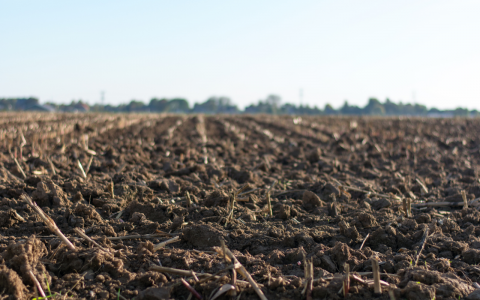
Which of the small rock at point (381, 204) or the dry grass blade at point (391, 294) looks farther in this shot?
the small rock at point (381, 204)

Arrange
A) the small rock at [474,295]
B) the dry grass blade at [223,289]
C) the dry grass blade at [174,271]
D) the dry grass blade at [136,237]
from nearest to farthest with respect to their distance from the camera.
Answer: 1. the dry grass blade at [223,289]
2. the small rock at [474,295]
3. the dry grass blade at [174,271]
4. the dry grass blade at [136,237]

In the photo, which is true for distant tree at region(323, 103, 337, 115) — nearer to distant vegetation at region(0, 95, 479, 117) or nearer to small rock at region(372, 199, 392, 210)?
distant vegetation at region(0, 95, 479, 117)

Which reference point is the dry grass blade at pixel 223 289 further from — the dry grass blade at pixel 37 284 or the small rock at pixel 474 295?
the small rock at pixel 474 295

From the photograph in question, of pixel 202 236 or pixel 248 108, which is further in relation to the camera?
pixel 248 108

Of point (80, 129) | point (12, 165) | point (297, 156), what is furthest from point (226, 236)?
point (80, 129)

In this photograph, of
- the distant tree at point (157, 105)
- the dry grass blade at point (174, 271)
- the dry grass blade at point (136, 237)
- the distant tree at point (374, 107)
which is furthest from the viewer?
the distant tree at point (157, 105)

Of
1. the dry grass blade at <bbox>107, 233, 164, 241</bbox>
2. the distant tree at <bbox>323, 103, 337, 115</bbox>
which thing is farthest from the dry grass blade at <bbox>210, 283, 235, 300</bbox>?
the distant tree at <bbox>323, 103, 337, 115</bbox>

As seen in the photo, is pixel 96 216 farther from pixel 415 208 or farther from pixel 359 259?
pixel 415 208

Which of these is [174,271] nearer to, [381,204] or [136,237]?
[136,237]

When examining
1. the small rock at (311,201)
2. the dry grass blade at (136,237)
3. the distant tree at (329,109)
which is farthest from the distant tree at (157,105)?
the dry grass blade at (136,237)

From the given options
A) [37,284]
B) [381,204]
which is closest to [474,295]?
[381,204]

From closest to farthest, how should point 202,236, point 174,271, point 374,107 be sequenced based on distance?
point 174,271 < point 202,236 < point 374,107

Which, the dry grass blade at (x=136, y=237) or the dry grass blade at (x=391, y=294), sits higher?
the dry grass blade at (x=391, y=294)


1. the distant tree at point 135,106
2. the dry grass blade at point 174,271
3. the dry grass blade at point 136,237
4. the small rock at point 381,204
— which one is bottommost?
the dry grass blade at point 136,237
